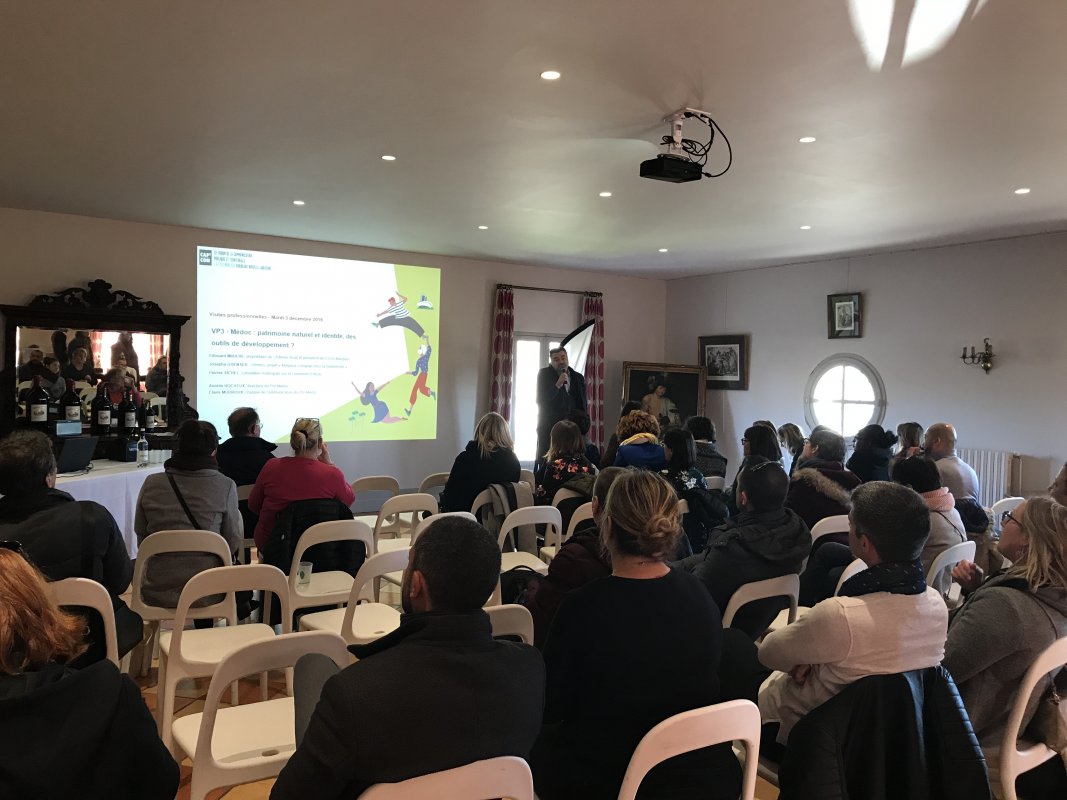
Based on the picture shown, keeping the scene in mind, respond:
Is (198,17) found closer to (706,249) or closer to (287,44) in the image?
(287,44)

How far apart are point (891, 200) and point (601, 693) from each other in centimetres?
496

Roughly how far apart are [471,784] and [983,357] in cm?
701

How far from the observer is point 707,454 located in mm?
5207

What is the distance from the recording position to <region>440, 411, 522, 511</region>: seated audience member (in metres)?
4.45

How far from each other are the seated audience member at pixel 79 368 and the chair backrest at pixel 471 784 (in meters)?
6.56

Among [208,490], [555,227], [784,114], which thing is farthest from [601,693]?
[555,227]

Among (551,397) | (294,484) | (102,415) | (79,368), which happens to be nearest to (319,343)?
(79,368)

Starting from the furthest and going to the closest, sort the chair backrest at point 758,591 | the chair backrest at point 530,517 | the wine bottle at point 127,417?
the wine bottle at point 127,417
the chair backrest at point 530,517
the chair backrest at point 758,591

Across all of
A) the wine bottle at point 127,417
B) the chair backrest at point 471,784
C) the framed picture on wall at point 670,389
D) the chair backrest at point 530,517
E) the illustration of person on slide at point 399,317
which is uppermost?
the illustration of person on slide at point 399,317

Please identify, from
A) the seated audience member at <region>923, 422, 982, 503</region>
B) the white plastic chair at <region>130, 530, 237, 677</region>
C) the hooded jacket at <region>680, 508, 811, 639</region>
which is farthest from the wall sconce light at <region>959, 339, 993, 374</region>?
the white plastic chair at <region>130, 530, 237, 677</region>

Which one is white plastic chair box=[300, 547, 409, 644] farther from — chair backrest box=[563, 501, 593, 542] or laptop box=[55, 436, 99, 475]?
laptop box=[55, 436, 99, 475]

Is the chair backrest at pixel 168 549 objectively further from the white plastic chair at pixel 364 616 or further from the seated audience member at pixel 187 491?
the white plastic chair at pixel 364 616

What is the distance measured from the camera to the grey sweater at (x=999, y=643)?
77.0 inches

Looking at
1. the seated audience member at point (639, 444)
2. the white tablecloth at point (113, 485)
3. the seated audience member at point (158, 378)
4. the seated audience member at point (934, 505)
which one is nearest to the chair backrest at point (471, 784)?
the seated audience member at point (934, 505)
